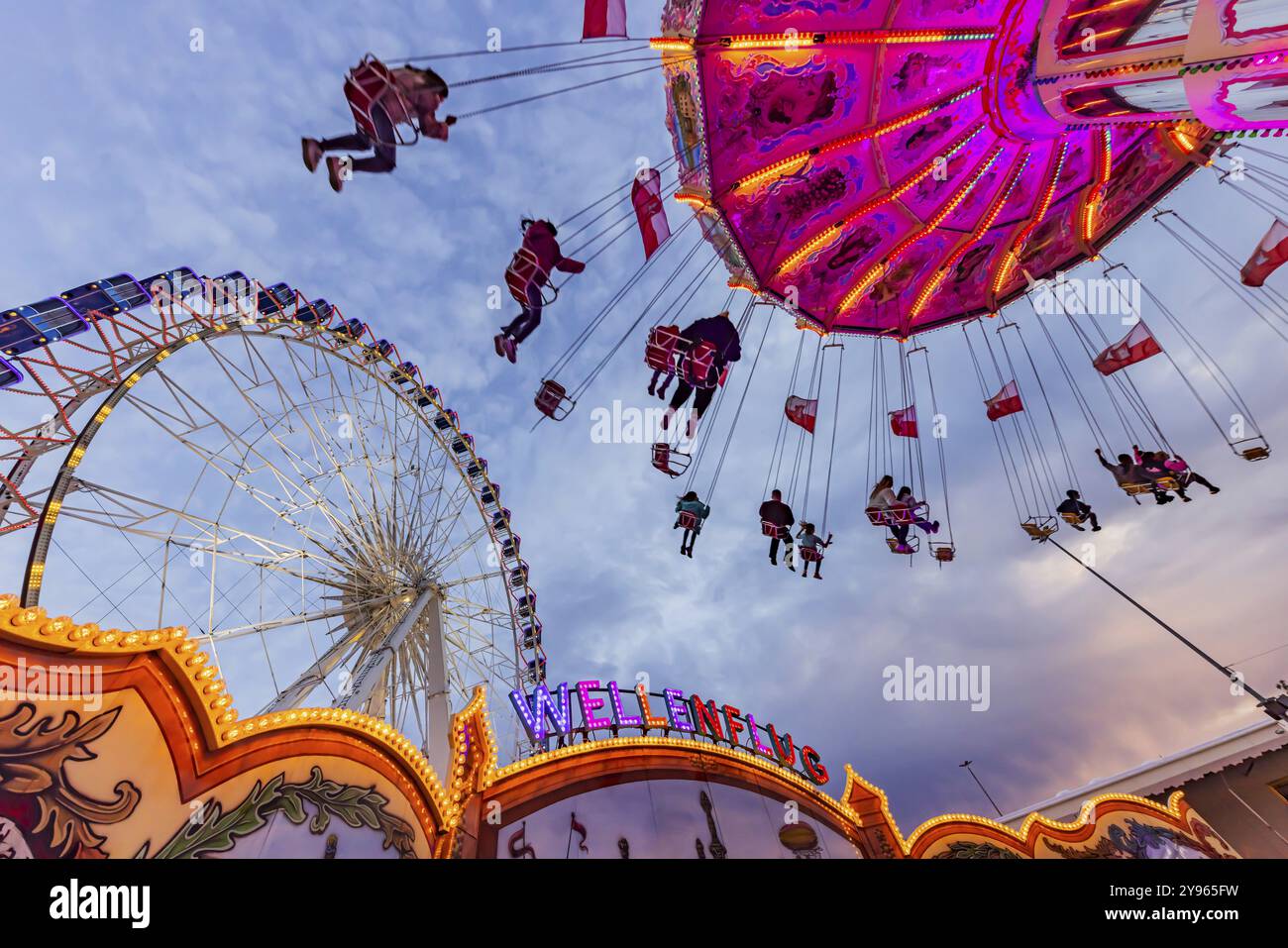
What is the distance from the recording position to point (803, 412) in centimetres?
1502

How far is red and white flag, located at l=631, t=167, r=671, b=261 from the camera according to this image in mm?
10406

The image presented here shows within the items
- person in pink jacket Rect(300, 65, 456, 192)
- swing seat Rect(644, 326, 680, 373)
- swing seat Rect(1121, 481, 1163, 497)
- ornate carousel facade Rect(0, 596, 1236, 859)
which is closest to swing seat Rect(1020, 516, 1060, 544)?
swing seat Rect(1121, 481, 1163, 497)

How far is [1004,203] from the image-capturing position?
1323 cm

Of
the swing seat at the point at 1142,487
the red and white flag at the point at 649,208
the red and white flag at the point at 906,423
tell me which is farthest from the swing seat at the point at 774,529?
the swing seat at the point at 1142,487

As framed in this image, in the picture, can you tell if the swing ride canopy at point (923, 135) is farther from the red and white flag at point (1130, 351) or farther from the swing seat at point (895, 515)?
the swing seat at point (895, 515)

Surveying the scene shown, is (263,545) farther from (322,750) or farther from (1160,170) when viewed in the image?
(1160,170)

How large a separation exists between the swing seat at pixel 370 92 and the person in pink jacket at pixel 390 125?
0.04 feet

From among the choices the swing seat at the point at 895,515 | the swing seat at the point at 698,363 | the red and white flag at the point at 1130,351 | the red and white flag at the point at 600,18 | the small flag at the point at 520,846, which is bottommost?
the small flag at the point at 520,846

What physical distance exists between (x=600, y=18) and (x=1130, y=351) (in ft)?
47.0

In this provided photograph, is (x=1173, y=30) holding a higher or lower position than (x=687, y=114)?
lower

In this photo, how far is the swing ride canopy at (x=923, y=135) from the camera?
923 cm

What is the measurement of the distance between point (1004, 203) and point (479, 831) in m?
17.4

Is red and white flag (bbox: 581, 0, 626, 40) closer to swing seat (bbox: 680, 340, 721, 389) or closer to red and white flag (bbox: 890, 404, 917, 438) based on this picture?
swing seat (bbox: 680, 340, 721, 389)
